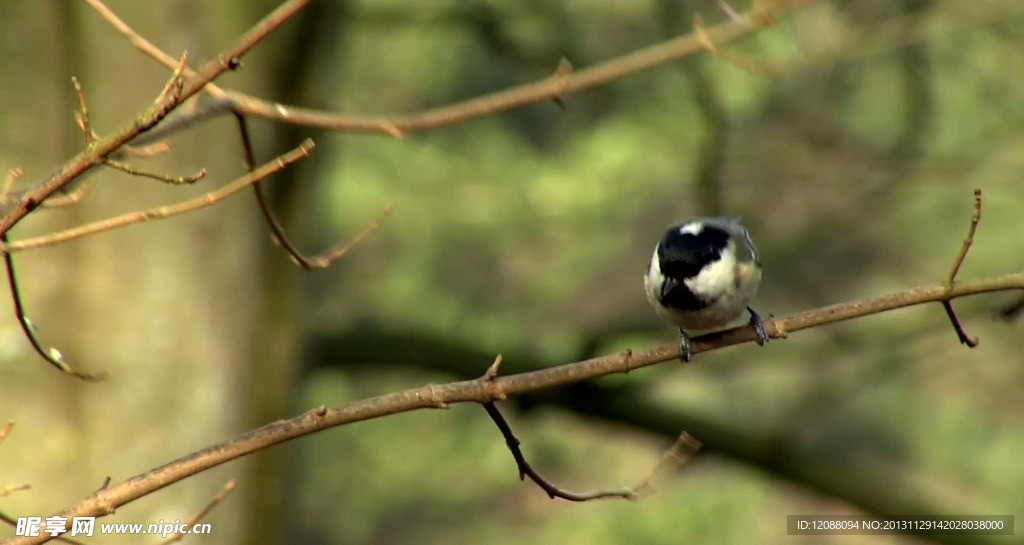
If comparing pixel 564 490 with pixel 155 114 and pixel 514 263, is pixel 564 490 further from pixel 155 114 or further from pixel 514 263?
pixel 514 263

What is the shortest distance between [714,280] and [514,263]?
4418 millimetres

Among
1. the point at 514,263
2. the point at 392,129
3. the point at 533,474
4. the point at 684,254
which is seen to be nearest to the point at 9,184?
the point at 392,129

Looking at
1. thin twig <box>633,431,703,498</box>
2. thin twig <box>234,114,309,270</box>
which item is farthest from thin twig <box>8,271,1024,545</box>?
thin twig <box>234,114,309,270</box>

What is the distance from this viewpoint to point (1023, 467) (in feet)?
23.3

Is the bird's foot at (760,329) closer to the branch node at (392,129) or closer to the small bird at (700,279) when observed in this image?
the small bird at (700,279)

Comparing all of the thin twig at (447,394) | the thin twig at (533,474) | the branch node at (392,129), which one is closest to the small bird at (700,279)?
the thin twig at (447,394)

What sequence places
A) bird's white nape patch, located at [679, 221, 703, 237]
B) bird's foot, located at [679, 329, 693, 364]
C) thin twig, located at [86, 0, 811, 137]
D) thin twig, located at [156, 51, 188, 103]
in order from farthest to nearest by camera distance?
bird's white nape patch, located at [679, 221, 703, 237] → bird's foot, located at [679, 329, 693, 364] → thin twig, located at [86, 0, 811, 137] → thin twig, located at [156, 51, 188, 103]

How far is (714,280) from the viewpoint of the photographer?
2.60 meters

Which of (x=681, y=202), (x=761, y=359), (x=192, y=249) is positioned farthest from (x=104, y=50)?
(x=681, y=202)

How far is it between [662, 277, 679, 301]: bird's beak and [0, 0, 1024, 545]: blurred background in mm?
582

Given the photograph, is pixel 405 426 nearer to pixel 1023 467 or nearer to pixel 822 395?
pixel 822 395

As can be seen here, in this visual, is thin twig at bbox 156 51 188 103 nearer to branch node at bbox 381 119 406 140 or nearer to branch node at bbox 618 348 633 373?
branch node at bbox 381 119 406 140

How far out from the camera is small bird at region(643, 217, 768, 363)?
2.59 meters

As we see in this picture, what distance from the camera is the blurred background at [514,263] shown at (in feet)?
10.3
